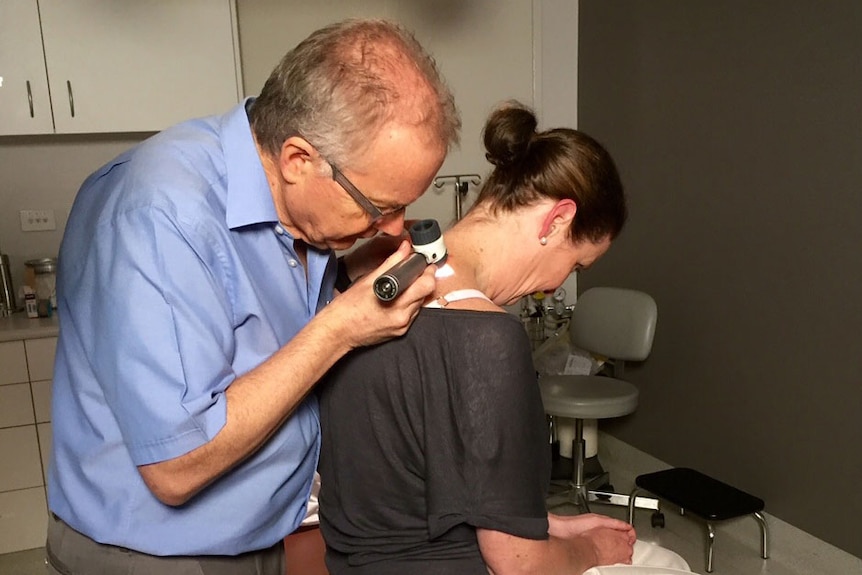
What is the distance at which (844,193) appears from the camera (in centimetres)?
234

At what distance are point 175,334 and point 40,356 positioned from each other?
2254mm

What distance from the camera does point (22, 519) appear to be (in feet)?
9.40

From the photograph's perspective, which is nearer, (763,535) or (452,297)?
(452,297)

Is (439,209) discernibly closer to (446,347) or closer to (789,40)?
(789,40)

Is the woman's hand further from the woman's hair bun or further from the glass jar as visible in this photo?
the glass jar

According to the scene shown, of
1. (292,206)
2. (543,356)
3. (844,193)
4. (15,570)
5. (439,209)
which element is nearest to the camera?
(292,206)

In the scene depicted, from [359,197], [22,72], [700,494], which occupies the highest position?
[22,72]

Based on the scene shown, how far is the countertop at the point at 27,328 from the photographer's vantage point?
2744 mm

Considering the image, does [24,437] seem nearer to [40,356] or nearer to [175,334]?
[40,356]

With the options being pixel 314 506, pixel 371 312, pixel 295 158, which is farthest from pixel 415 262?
pixel 314 506

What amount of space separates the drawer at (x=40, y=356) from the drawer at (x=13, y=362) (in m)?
0.02

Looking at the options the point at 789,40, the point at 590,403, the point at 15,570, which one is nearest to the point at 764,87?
the point at 789,40

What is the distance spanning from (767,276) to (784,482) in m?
0.74

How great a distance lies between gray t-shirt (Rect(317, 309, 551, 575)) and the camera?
3.28 ft
